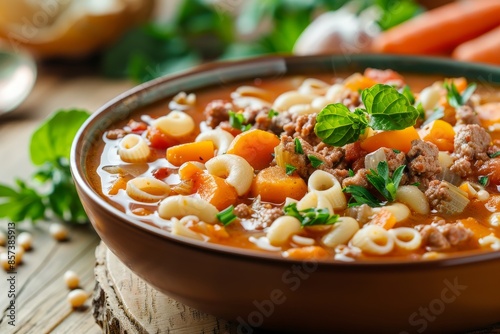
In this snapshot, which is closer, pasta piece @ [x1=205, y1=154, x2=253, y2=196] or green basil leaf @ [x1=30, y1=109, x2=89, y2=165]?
pasta piece @ [x1=205, y1=154, x2=253, y2=196]

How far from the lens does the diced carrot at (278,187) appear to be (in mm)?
3627

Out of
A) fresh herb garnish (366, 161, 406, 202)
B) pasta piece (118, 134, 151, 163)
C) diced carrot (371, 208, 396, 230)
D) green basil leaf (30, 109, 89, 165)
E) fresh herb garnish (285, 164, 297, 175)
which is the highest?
Answer: fresh herb garnish (366, 161, 406, 202)

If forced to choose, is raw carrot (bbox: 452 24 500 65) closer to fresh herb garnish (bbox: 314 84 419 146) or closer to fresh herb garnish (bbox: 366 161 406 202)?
fresh herb garnish (bbox: 314 84 419 146)

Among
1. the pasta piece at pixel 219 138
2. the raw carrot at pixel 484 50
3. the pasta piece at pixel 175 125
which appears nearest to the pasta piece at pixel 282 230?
the pasta piece at pixel 219 138

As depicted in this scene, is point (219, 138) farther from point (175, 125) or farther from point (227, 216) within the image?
point (227, 216)

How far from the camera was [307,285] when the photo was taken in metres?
2.92

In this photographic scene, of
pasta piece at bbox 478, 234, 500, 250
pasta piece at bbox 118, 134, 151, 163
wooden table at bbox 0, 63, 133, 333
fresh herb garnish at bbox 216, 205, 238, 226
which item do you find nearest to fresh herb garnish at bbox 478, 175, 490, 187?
pasta piece at bbox 478, 234, 500, 250

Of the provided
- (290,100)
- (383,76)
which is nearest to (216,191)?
(290,100)

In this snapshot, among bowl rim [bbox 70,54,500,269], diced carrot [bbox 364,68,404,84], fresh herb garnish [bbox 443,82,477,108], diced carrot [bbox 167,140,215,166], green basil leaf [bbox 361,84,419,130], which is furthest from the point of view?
diced carrot [bbox 364,68,404,84]

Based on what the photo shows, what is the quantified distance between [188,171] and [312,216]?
80cm

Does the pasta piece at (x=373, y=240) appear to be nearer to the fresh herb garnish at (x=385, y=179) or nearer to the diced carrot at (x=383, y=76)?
the fresh herb garnish at (x=385, y=179)

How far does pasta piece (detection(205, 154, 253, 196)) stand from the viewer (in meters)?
3.66

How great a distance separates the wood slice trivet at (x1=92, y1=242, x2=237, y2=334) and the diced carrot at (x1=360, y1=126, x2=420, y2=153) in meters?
1.15

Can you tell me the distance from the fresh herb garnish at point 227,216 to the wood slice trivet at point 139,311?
57cm
